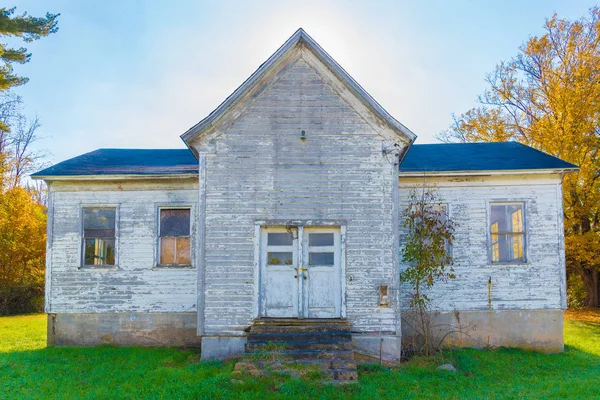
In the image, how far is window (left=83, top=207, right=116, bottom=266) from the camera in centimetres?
1271

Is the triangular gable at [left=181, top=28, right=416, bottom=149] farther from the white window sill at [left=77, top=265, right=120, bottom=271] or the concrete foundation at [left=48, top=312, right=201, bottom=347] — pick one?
the concrete foundation at [left=48, top=312, right=201, bottom=347]

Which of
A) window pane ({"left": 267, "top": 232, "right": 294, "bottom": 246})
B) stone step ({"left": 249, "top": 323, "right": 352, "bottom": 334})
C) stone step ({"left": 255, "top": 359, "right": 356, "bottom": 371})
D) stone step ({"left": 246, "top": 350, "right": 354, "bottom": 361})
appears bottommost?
stone step ({"left": 255, "top": 359, "right": 356, "bottom": 371})

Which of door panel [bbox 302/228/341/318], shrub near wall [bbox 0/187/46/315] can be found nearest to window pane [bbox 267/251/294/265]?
door panel [bbox 302/228/341/318]

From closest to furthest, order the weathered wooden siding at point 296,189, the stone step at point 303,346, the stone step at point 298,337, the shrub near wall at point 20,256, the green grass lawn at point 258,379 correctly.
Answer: the green grass lawn at point 258,379 → the stone step at point 303,346 → the stone step at point 298,337 → the weathered wooden siding at point 296,189 → the shrub near wall at point 20,256

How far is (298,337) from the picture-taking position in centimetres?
949

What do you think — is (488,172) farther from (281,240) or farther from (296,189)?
(281,240)

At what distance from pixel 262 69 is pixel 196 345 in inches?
271

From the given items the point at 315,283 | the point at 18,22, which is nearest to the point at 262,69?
the point at 315,283

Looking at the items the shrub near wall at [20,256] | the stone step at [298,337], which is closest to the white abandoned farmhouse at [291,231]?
the stone step at [298,337]

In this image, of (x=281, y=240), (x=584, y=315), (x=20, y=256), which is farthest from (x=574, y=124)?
(x=20, y=256)

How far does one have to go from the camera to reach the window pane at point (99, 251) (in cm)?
1270

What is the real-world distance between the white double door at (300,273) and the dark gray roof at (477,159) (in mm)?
3486

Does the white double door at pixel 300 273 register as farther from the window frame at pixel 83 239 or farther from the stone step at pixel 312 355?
the window frame at pixel 83 239

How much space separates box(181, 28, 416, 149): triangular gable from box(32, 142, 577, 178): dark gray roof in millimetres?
2311
